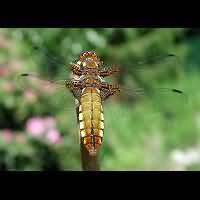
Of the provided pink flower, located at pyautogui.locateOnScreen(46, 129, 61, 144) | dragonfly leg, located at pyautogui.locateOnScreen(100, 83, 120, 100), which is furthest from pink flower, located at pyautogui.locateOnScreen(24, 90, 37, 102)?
dragonfly leg, located at pyautogui.locateOnScreen(100, 83, 120, 100)

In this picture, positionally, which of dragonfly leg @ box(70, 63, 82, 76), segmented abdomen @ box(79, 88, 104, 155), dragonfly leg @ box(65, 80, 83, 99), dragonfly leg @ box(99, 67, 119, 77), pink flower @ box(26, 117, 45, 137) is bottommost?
segmented abdomen @ box(79, 88, 104, 155)

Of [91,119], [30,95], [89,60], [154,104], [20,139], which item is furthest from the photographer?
[154,104]

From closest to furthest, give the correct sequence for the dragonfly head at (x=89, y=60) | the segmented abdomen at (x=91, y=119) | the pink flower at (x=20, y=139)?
the segmented abdomen at (x=91, y=119) < the dragonfly head at (x=89, y=60) < the pink flower at (x=20, y=139)

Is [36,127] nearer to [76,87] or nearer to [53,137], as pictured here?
[53,137]

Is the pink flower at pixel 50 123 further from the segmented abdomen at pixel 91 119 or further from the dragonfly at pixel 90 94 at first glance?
the segmented abdomen at pixel 91 119

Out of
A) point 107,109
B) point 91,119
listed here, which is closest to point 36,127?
point 107,109

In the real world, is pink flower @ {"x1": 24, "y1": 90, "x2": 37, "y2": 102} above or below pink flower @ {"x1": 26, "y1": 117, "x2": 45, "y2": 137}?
above

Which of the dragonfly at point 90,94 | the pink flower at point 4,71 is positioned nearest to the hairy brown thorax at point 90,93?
the dragonfly at point 90,94

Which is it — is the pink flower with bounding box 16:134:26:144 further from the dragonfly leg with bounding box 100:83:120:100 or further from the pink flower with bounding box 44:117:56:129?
the dragonfly leg with bounding box 100:83:120:100
